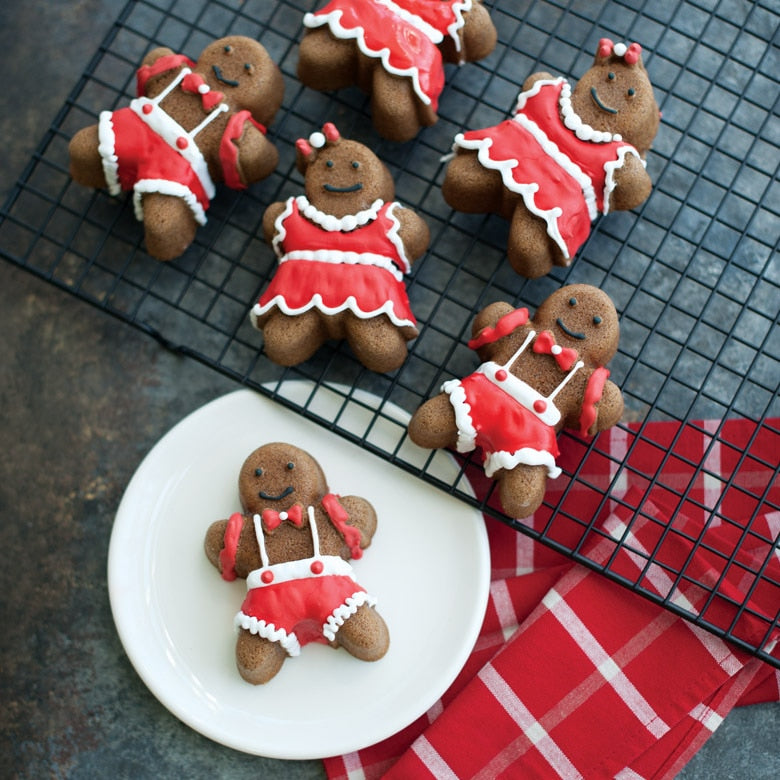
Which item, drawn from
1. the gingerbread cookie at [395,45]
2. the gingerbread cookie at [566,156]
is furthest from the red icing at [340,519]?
the gingerbread cookie at [395,45]

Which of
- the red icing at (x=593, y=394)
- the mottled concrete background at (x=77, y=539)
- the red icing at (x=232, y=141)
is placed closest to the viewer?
the red icing at (x=593, y=394)

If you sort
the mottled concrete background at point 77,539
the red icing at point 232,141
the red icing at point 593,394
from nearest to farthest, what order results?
1. the red icing at point 593,394
2. the red icing at point 232,141
3. the mottled concrete background at point 77,539

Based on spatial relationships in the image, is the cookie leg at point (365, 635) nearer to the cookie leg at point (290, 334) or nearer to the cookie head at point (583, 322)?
the cookie leg at point (290, 334)

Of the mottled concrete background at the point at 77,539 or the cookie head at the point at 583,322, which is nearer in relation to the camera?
the cookie head at the point at 583,322

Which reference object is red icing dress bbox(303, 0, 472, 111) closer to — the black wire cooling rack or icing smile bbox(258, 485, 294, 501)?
the black wire cooling rack

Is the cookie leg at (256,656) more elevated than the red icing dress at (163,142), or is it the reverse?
the red icing dress at (163,142)

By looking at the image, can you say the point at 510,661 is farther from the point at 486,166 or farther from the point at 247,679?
the point at 486,166

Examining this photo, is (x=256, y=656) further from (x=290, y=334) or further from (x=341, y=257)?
(x=341, y=257)
